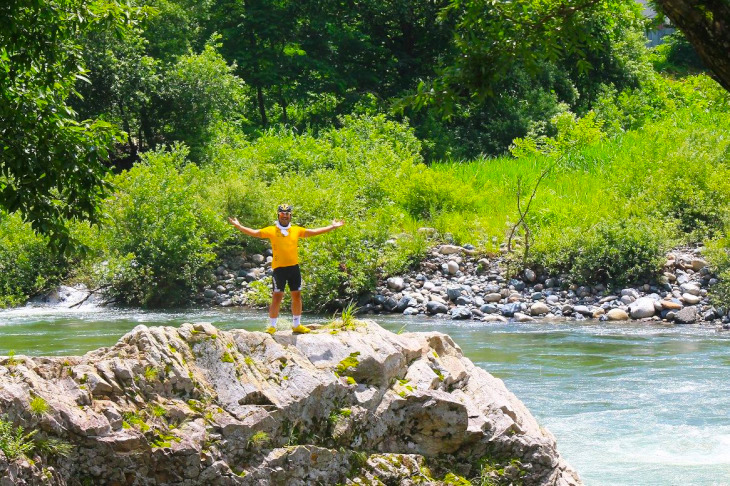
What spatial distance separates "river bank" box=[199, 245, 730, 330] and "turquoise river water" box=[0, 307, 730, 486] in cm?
69

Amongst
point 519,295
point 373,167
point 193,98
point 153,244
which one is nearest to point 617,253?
point 519,295

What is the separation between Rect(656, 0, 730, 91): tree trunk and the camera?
4.46 metres

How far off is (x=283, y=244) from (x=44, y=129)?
2466 mm

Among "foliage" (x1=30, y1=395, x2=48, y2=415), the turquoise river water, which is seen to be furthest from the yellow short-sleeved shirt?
"foliage" (x1=30, y1=395, x2=48, y2=415)

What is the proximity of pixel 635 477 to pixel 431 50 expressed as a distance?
30352 millimetres

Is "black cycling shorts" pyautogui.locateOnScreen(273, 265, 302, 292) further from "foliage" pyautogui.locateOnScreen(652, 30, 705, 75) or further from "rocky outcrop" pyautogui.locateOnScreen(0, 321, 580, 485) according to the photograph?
"foliage" pyautogui.locateOnScreen(652, 30, 705, 75)

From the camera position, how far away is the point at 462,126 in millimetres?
35656

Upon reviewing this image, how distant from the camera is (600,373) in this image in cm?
1416

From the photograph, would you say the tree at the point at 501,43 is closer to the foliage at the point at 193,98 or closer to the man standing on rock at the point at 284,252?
the man standing on rock at the point at 284,252

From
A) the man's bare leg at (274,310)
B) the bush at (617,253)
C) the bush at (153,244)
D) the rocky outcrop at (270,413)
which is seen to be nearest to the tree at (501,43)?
the rocky outcrop at (270,413)

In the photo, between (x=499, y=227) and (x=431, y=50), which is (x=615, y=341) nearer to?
(x=499, y=227)

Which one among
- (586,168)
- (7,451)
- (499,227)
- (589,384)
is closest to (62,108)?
(7,451)

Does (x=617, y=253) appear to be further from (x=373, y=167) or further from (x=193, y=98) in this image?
(x=193, y=98)

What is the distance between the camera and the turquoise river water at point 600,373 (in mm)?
9859
